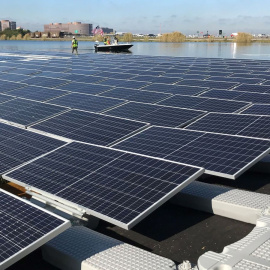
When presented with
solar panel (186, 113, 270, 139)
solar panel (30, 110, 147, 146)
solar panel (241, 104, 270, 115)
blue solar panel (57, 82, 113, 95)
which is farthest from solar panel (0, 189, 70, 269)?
blue solar panel (57, 82, 113, 95)

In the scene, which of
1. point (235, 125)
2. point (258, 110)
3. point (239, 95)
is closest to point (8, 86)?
point (239, 95)

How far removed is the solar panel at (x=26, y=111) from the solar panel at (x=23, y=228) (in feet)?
24.7

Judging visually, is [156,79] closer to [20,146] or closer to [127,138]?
[127,138]

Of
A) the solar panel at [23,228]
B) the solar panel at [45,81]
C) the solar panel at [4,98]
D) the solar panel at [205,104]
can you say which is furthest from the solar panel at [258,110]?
the solar panel at [45,81]

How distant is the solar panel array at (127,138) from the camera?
8383 millimetres

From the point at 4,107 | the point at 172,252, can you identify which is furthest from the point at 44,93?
the point at 172,252

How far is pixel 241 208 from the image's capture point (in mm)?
9570

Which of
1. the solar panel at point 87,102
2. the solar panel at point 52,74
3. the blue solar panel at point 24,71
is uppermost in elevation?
the blue solar panel at point 24,71

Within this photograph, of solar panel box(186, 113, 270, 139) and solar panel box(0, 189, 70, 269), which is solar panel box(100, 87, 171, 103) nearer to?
solar panel box(186, 113, 270, 139)

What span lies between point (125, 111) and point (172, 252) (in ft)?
28.1

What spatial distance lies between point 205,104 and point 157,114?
316 cm

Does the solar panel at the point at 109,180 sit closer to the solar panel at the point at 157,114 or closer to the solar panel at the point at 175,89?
the solar panel at the point at 157,114

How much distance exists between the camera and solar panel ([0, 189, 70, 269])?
6.38 metres

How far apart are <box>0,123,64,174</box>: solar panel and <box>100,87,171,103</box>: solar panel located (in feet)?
24.3
